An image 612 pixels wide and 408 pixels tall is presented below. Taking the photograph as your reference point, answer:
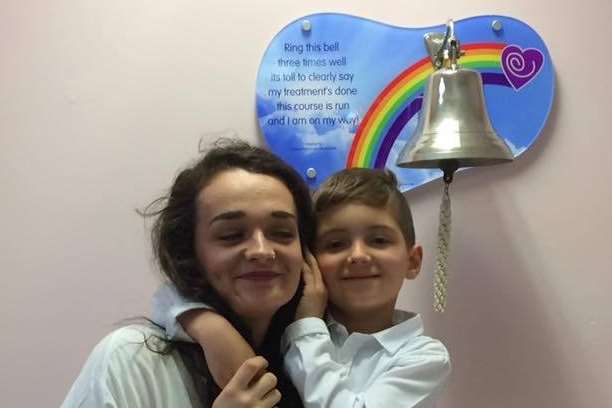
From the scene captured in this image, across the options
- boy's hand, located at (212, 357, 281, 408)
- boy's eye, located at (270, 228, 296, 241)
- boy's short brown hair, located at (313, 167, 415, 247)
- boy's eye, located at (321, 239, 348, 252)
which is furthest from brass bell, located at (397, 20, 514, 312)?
boy's hand, located at (212, 357, 281, 408)

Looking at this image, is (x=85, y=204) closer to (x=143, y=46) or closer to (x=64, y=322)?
(x=64, y=322)

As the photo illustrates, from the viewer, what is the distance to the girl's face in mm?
983

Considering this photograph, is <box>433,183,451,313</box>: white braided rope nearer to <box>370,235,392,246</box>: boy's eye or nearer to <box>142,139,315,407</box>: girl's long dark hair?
<box>370,235,392,246</box>: boy's eye

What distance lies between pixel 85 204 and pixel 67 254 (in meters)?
0.12

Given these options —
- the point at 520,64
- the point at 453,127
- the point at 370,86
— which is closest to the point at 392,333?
the point at 453,127

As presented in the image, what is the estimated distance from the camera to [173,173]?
155cm

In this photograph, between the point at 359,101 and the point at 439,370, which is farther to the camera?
the point at 359,101

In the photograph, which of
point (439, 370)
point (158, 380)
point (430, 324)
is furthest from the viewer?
point (430, 324)

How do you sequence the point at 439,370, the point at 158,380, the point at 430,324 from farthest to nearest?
1. the point at 430,324
2. the point at 439,370
3. the point at 158,380

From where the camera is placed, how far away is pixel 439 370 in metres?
1.09

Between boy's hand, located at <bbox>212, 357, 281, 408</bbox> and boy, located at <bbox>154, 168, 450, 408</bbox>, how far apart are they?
0.03 m

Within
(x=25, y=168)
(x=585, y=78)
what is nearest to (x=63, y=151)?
(x=25, y=168)

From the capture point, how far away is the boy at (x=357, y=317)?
101 centimetres

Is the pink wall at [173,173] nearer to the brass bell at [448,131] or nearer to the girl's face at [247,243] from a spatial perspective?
the brass bell at [448,131]
